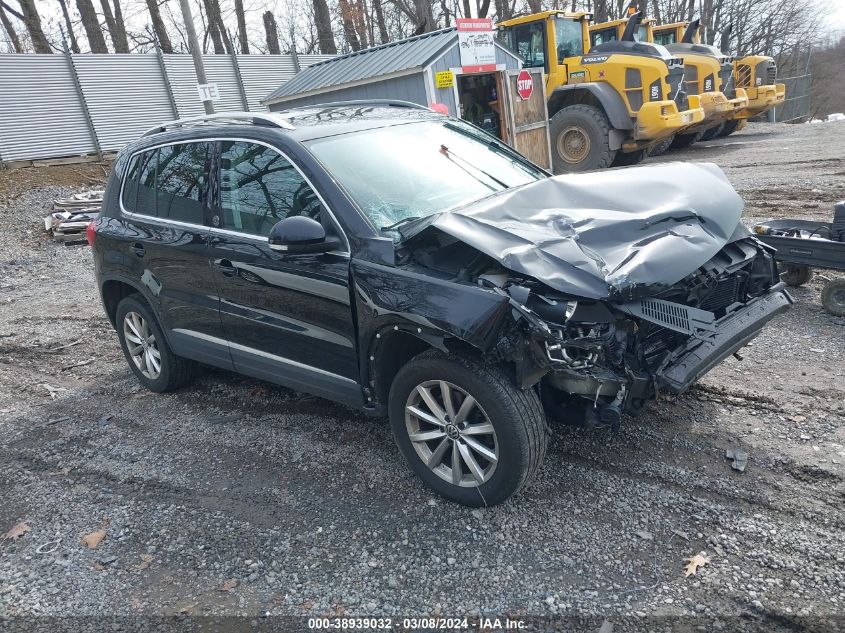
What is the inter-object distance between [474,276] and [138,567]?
7.13 ft

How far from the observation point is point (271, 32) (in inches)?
1161

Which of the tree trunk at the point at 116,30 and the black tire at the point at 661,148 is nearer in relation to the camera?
the black tire at the point at 661,148

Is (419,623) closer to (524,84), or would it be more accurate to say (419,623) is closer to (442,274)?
(442,274)

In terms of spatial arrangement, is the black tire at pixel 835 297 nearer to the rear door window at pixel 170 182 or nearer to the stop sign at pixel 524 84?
the rear door window at pixel 170 182

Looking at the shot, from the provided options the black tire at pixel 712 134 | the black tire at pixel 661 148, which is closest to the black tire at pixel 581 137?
the black tire at pixel 661 148

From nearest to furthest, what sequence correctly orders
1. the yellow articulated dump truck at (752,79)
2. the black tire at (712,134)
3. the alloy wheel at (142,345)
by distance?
1. the alloy wheel at (142,345)
2. the yellow articulated dump truck at (752,79)
3. the black tire at (712,134)

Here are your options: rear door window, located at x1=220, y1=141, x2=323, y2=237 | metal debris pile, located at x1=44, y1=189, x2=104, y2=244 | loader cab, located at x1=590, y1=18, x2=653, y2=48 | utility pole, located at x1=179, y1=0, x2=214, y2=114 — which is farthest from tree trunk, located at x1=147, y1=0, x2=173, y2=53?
rear door window, located at x1=220, y1=141, x2=323, y2=237

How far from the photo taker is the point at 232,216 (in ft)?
12.8

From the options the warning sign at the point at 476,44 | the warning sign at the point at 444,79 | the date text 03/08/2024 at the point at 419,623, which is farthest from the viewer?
the warning sign at the point at 476,44

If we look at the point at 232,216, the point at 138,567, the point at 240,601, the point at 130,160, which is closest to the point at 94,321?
the point at 130,160

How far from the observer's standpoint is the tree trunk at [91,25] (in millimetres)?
22156

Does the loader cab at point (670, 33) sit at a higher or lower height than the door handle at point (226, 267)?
higher

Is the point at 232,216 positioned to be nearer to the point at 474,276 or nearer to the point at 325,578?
the point at 474,276

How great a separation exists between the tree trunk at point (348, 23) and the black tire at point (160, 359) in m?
26.1
